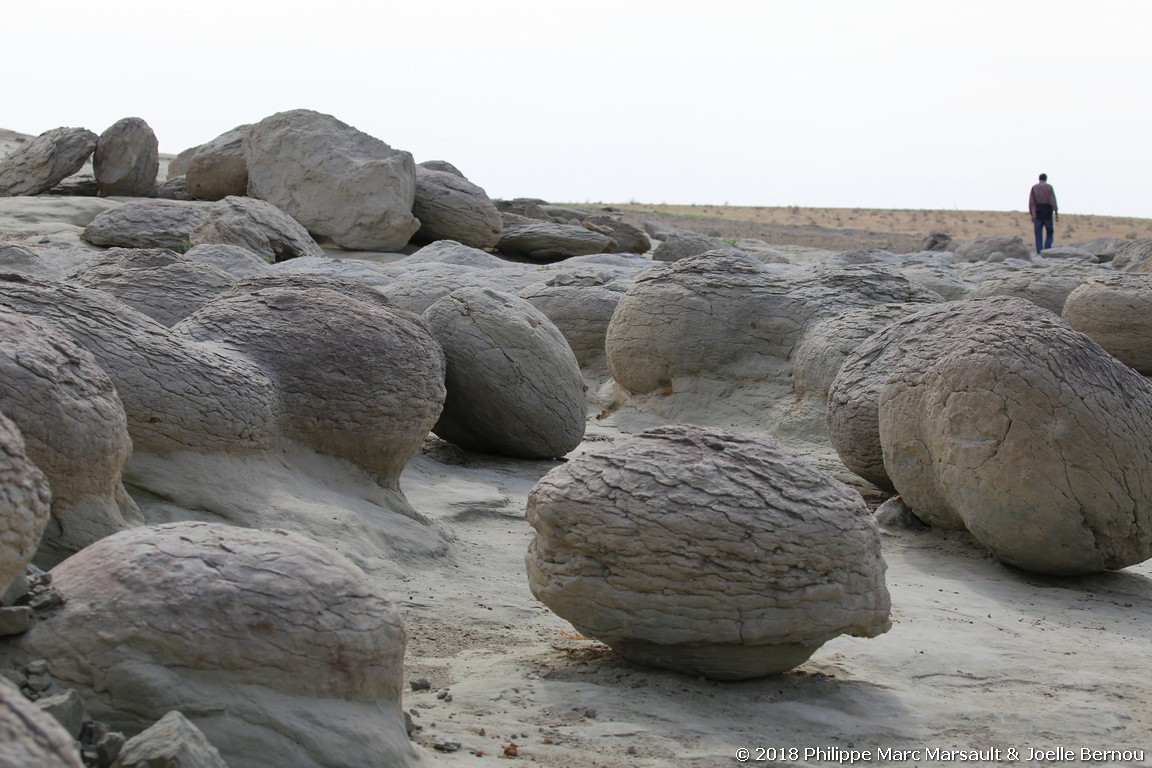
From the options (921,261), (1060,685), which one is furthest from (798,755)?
(921,261)

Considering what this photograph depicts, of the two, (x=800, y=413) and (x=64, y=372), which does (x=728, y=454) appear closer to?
(x=64, y=372)

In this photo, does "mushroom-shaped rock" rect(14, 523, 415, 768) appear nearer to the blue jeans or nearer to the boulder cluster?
the boulder cluster

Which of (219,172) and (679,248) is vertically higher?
(219,172)

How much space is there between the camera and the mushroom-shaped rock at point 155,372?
187 inches

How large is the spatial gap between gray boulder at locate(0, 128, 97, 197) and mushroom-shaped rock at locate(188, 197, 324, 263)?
4522mm

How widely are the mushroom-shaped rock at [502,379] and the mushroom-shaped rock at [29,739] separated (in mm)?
5000

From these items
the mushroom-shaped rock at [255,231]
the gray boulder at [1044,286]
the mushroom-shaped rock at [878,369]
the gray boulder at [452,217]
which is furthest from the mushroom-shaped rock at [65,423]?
the gray boulder at [452,217]

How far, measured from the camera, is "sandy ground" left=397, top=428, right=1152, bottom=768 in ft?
11.9

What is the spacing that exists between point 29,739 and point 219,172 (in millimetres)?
15257

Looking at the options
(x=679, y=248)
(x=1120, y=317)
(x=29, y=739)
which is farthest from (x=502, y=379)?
(x=679, y=248)

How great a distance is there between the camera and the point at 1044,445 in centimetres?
588

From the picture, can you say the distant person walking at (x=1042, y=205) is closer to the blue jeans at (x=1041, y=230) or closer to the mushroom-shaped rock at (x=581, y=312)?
the blue jeans at (x=1041, y=230)

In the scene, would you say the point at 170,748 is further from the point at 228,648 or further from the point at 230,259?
the point at 230,259

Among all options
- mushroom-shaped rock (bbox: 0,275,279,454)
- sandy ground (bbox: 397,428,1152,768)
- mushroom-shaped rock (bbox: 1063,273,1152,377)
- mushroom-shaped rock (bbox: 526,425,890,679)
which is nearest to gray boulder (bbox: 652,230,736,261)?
mushroom-shaped rock (bbox: 1063,273,1152,377)
